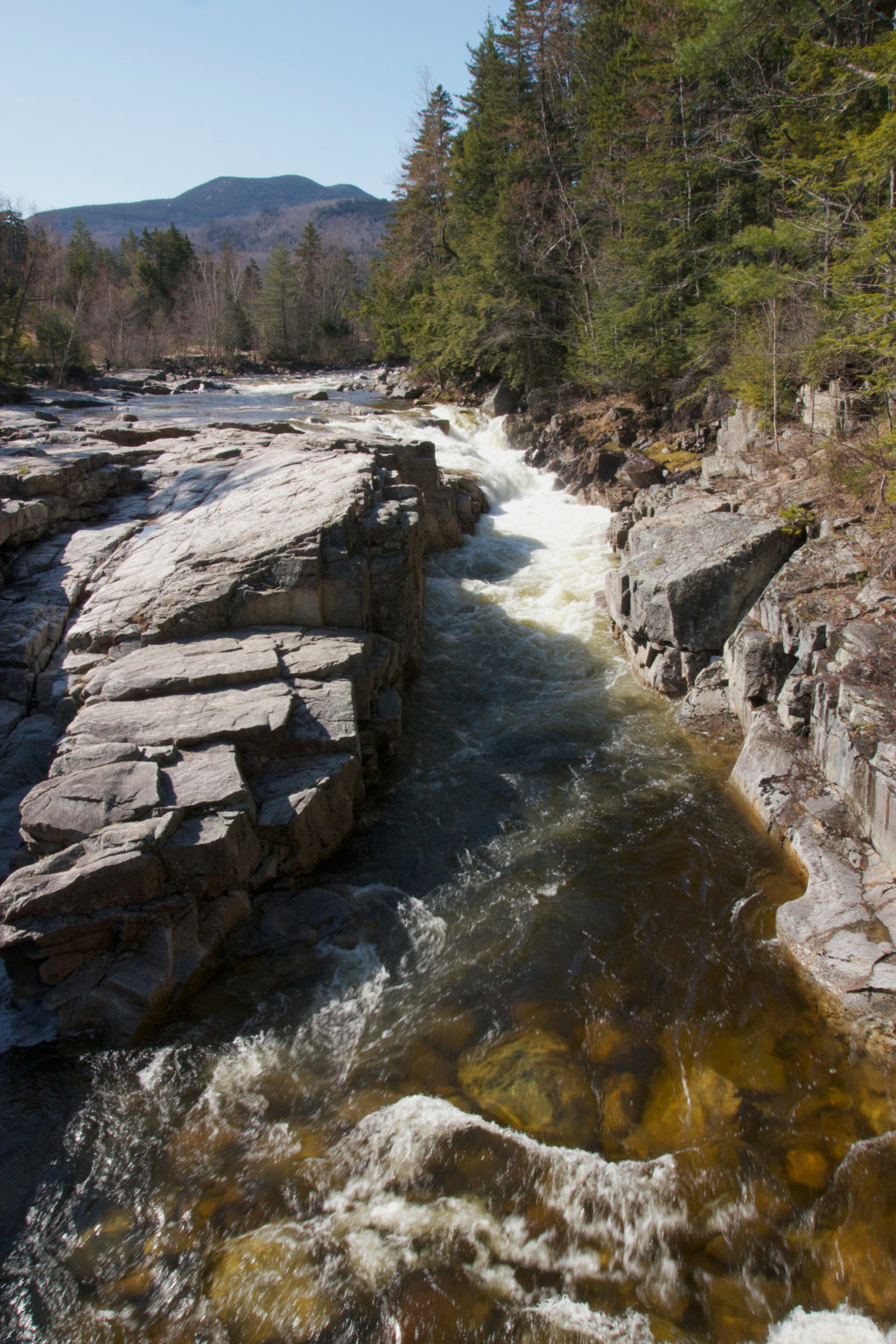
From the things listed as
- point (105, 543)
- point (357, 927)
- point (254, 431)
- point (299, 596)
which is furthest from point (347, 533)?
point (254, 431)

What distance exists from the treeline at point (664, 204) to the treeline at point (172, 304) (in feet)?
50.6

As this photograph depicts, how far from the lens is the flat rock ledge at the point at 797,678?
5.66 meters

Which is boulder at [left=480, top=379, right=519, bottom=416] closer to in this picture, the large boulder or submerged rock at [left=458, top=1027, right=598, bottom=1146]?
the large boulder

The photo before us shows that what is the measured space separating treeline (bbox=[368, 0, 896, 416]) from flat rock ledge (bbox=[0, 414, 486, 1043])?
7.55 m

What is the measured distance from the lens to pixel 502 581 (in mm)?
14250

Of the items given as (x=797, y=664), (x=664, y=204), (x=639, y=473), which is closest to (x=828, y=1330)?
(x=797, y=664)

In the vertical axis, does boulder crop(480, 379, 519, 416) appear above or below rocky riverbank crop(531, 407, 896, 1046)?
above

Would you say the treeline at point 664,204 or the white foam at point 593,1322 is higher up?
the treeline at point 664,204

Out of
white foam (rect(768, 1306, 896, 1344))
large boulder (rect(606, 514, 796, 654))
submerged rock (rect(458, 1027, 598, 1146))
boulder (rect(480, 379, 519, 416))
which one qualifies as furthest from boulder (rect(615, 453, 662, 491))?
white foam (rect(768, 1306, 896, 1344))

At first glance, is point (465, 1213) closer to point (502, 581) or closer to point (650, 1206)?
point (650, 1206)

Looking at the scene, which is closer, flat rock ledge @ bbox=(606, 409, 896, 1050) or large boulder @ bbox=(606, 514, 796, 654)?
flat rock ledge @ bbox=(606, 409, 896, 1050)

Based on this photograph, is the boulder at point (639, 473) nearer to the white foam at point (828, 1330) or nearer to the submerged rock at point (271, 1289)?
the white foam at point (828, 1330)

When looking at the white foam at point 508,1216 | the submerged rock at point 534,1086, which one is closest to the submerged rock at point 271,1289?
the white foam at point 508,1216

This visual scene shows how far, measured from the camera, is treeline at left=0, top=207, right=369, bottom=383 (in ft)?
117
